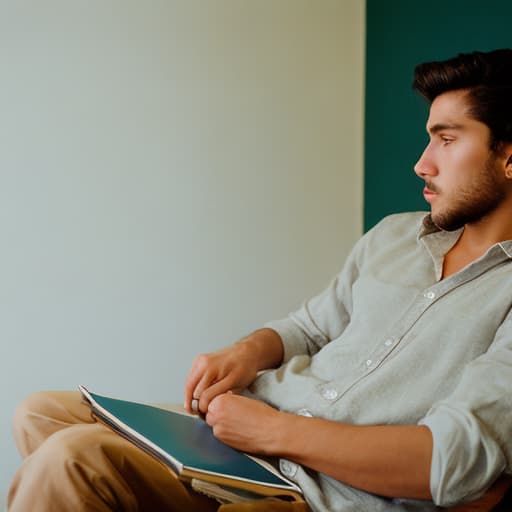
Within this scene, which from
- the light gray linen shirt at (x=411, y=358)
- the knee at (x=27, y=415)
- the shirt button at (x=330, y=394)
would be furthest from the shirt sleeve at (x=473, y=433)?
the knee at (x=27, y=415)

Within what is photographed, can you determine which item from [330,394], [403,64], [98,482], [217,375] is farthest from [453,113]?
[403,64]

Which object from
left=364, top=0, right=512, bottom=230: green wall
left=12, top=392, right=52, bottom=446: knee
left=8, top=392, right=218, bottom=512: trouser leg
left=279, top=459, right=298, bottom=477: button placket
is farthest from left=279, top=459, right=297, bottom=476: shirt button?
left=364, top=0, right=512, bottom=230: green wall

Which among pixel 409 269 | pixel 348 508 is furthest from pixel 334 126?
pixel 348 508

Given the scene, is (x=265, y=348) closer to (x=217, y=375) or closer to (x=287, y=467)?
(x=217, y=375)

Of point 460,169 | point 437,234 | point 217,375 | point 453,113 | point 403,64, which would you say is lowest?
point 217,375

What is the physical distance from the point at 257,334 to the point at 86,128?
112 cm

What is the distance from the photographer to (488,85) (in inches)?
52.4

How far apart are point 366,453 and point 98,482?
417 millimetres

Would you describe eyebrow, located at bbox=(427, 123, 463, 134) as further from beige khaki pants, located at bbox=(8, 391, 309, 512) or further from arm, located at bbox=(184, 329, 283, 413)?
beige khaki pants, located at bbox=(8, 391, 309, 512)

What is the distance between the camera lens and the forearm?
1.06 metres

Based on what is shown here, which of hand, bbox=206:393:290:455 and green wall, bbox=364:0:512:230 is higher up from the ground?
green wall, bbox=364:0:512:230

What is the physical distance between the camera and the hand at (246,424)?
46.2 inches

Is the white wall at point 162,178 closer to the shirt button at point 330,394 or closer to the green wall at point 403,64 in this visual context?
the green wall at point 403,64

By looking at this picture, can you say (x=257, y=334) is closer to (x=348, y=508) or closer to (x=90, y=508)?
(x=348, y=508)
